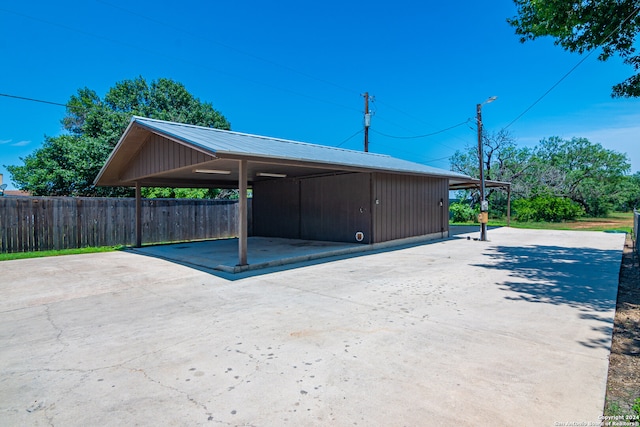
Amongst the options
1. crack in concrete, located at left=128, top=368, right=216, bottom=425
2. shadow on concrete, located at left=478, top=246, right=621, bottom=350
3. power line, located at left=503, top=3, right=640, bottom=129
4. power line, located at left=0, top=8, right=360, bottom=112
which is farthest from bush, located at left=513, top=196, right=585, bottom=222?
crack in concrete, located at left=128, top=368, right=216, bottom=425

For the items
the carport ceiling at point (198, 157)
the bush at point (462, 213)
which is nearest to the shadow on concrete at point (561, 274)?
the carport ceiling at point (198, 157)

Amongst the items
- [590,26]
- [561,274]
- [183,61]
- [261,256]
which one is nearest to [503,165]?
[590,26]

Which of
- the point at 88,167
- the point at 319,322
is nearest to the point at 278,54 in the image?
the point at 88,167

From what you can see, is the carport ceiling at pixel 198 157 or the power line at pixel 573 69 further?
the carport ceiling at pixel 198 157

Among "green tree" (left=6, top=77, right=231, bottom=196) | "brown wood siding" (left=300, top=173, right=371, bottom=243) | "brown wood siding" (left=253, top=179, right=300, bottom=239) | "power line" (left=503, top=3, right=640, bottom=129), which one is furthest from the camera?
"green tree" (left=6, top=77, right=231, bottom=196)

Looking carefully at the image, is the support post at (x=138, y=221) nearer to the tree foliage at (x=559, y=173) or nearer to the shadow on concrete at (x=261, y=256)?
the shadow on concrete at (x=261, y=256)

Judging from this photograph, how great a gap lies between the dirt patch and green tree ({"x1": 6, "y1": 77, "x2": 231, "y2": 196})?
17684 millimetres

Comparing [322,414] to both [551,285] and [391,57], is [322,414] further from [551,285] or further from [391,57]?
[391,57]

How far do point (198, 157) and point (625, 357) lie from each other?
23.2ft

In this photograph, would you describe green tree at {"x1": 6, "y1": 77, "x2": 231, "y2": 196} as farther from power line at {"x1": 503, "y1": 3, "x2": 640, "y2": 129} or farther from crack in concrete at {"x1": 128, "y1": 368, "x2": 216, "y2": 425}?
power line at {"x1": 503, "y1": 3, "x2": 640, "y2": 129}

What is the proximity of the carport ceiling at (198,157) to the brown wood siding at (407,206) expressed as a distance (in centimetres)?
60

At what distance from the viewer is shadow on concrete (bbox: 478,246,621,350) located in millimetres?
4121

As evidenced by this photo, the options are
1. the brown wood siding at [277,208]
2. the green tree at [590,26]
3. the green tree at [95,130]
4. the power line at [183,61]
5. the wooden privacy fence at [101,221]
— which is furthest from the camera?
the green tree at [95,130]

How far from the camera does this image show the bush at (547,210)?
22.3m
